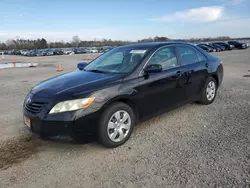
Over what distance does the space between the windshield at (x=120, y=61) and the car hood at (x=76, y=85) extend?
1.03 feet

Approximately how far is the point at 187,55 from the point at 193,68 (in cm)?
31

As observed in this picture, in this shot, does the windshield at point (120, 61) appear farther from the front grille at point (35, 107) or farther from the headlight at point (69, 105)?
the front grille at point (35, 107)

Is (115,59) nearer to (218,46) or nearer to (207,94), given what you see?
(207,94)

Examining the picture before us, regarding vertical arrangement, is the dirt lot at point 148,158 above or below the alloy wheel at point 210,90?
below

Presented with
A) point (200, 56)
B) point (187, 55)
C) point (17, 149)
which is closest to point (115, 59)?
point (187, 55)

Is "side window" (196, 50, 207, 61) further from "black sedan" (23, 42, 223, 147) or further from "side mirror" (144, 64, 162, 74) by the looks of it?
"side mirror" (144, 64, 162, 74)

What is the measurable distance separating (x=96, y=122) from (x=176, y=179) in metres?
1.31

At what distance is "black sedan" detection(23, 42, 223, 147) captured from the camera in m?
3.04

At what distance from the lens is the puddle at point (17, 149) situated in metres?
3.16

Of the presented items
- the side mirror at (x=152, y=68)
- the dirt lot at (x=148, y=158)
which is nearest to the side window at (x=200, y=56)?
the dirt lot at (x=148, y=158)

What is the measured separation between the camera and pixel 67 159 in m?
3.18

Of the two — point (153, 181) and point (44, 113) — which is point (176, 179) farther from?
point (44, 113)

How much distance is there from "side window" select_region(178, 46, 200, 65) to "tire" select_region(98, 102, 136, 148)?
179cm

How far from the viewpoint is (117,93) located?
10.8 ft
